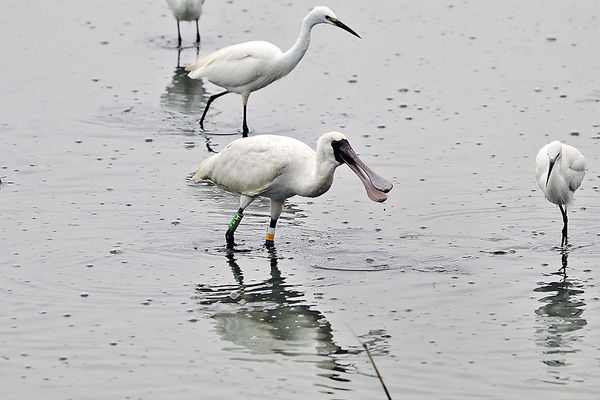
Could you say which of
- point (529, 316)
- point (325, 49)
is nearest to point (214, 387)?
point (529, 316)

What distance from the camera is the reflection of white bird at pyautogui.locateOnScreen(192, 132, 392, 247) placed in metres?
8.80

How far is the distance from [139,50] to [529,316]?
9.10 metres

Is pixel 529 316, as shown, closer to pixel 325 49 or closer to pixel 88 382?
pixel 88 382

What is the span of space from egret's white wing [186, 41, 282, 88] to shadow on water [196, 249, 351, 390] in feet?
13.5

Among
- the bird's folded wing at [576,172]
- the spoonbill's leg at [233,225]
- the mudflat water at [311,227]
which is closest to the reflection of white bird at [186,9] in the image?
the mudflat water at [311,227]

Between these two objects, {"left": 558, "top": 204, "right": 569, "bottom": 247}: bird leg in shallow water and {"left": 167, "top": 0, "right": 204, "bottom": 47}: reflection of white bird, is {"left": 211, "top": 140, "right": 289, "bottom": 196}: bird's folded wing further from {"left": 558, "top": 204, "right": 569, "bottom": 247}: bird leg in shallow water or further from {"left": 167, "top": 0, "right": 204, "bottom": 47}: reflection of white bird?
{"left": 167, "top": 0, "right": 204, "bottom": 47}: reflection of white bird

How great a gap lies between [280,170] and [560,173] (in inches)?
91.4

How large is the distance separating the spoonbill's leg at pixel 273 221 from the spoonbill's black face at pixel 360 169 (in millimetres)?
834

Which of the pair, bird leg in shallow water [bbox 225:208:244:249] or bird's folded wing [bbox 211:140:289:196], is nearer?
bird's folded wing [bbox 211:140:289:196]

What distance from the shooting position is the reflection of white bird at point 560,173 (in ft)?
31.7

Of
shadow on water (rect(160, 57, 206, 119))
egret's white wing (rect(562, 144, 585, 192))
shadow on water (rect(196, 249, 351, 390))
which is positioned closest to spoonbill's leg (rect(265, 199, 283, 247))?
shadow on water (rect(196, 249, 351, 390))

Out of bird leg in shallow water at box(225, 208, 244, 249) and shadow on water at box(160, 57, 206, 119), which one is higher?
shadow on water at box(160, 57, 206, 119)

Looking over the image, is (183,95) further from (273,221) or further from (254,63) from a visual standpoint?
(273,221)

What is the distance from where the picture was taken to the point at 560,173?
9.82 m
